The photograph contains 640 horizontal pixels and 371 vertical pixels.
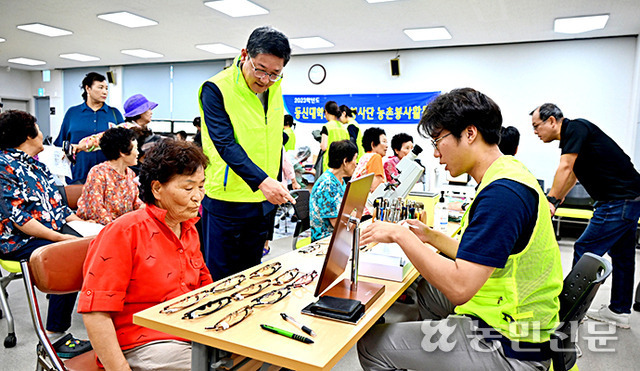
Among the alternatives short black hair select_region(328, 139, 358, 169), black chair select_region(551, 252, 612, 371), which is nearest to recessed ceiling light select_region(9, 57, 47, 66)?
short black hair select_region(328, 139, 358, 169)

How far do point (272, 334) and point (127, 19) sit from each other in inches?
265

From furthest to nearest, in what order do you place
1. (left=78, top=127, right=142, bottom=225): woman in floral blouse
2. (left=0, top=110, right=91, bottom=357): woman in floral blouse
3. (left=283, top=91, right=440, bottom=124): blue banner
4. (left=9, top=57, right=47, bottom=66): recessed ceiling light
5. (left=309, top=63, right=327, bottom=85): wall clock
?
(left=9, top=57, right=47, bottom=66): recessed ceiling light → (left=309, top=63, right=327, bottom=85): wall clock → (left=283, top=91, right=440, bottom=124): blue banner → (left=78, top=127, right=142, bottom=225): woman in floral blouse → (left=0, top=110, right=91, bottom=357): woman in floral blouse

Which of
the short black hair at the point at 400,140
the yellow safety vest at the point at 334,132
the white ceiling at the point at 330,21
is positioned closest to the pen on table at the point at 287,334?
the short black hair at the point at 400,140

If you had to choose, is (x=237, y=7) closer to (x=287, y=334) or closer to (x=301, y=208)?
(x=301, y=208)

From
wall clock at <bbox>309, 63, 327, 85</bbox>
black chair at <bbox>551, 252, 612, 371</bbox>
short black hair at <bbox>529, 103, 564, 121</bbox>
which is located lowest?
black chair at <bbox>551, 252, 612, 371</bbox>

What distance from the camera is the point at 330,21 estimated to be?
20.0ft

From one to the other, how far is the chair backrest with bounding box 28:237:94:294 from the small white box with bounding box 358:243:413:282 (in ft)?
3.55

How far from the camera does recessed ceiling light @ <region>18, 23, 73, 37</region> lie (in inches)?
278

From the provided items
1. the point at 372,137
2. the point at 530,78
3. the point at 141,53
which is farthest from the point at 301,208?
the point at 141,53

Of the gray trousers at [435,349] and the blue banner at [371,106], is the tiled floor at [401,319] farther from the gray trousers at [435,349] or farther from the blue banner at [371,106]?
the blue banner at [371,106]

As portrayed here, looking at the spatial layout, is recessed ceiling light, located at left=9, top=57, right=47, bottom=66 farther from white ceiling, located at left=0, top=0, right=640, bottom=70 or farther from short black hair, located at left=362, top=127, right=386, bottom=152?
short black hair, located at left=362, top=127, right=386, bottom=152

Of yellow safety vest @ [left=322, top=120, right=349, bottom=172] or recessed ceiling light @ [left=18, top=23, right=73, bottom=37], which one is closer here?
yellow safety vest @ [left=322, top=120, right=349, bottom=172]

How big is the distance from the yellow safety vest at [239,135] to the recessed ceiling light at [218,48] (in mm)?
6592

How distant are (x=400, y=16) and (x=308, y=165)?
115 inches
